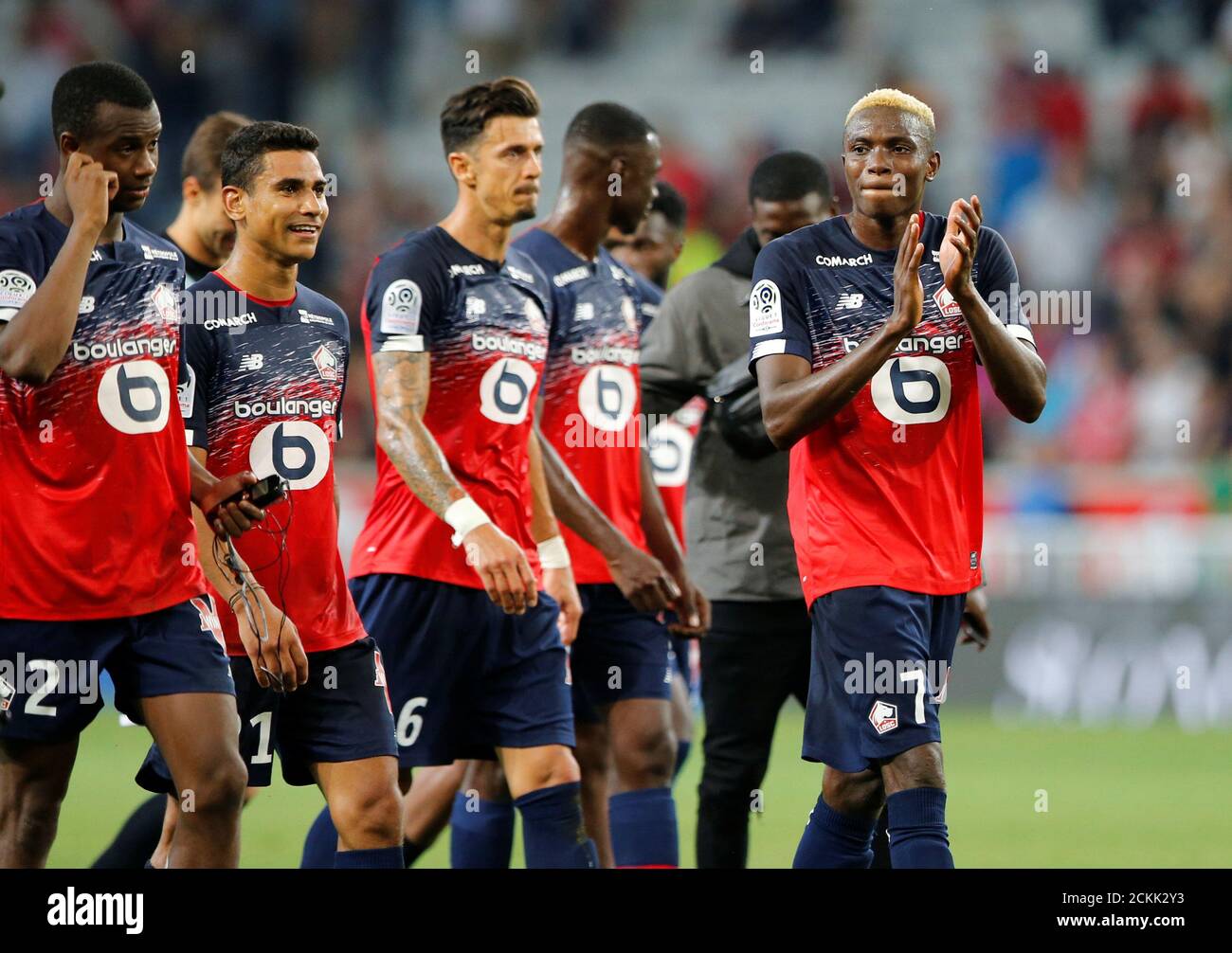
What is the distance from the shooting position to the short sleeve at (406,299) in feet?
18.1

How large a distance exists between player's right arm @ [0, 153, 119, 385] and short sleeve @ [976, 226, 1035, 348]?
2.30m

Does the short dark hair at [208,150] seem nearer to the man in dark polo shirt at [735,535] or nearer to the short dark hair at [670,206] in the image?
the man in dark polo shirt at [735,535]

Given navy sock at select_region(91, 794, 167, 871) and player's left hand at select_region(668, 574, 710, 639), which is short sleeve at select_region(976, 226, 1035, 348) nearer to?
player's left hand at select_region(668, 574, 710, 639)

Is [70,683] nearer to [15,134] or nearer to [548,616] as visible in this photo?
[548,616]

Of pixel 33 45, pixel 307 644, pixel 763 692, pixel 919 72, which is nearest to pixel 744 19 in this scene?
pixel 919 72

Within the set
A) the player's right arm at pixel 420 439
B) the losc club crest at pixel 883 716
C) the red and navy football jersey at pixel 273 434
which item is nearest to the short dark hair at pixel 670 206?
the player's right arm at pixel 420 439

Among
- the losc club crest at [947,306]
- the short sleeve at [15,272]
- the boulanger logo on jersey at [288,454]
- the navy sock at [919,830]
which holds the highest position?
the short sleeve at [15,272]

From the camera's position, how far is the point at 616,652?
641 centimetres

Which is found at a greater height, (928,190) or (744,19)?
(744,19)

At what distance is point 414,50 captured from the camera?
17547 millimetres

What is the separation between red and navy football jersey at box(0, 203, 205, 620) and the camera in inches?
182

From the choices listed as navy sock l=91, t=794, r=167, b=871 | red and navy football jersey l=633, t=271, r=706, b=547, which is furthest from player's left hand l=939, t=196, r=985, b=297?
navy sock l=91, t=794, r=167, b=871

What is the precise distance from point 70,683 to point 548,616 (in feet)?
5.17

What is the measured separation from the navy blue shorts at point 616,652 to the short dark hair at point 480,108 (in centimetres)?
164
